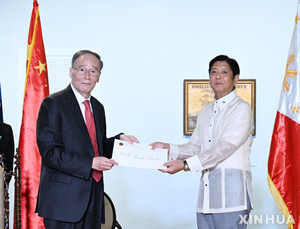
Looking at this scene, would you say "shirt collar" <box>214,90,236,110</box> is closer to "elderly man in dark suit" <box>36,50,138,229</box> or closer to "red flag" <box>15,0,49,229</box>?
"elderly man in dark suit" <box>36,50,138,229</box>

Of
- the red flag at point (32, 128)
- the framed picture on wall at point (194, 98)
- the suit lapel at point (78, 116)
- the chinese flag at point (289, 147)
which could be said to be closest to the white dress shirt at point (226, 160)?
the chinese flag at point (289, 147)

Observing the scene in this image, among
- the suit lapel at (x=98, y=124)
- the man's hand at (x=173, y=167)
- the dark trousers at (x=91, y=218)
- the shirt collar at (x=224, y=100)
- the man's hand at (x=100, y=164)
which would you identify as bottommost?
the dark trousers at (x=91, y=218)

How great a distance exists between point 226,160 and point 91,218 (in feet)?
3.21

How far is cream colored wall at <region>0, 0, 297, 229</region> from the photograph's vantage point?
12.0 feet

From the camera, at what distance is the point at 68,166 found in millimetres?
1812

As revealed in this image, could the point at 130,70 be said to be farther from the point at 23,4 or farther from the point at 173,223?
the point at 173,223

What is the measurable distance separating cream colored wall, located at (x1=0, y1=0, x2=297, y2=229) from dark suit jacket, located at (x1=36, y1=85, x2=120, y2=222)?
71.5 inches

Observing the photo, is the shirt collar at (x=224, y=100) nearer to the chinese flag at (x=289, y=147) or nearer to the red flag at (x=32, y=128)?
the chinese flag at (x=289, y=147)

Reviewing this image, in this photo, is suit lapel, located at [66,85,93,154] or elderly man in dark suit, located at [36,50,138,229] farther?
suit lapel, located at [66,85,93,154]

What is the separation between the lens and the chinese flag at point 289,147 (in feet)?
7.24

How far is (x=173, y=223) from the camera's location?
147 inches

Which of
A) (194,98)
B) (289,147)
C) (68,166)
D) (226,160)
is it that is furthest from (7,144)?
(289,147)

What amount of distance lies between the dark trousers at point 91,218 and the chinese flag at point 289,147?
118 centimetres

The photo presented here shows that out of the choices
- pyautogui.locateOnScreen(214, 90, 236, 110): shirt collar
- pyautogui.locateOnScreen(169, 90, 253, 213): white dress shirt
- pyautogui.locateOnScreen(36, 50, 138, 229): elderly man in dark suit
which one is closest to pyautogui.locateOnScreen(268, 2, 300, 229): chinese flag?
pyautogui.locateOnScreen(169, 90, 253, 213): white dress shirt
